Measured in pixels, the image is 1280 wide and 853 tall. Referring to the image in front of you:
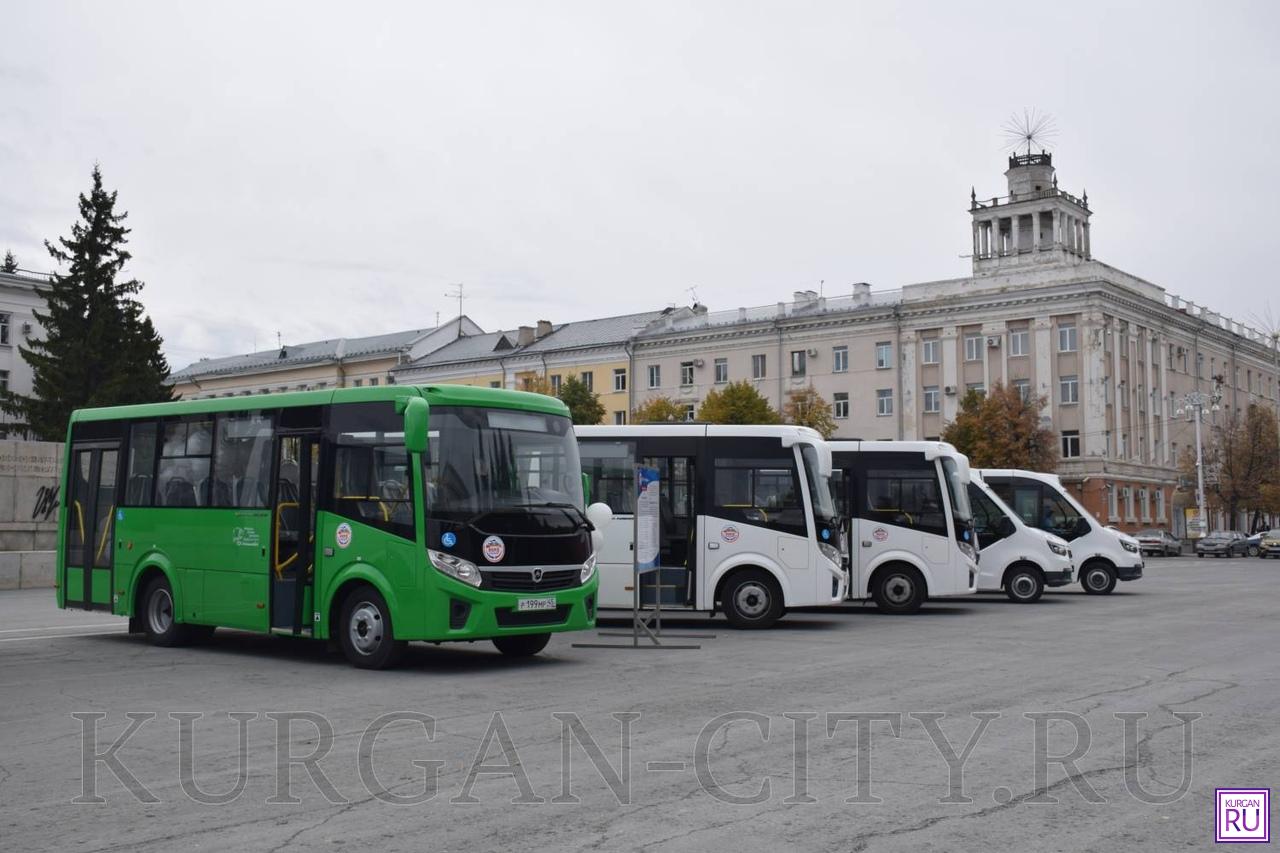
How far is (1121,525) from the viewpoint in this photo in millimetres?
66938

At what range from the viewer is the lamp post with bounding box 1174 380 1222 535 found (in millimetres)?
66569

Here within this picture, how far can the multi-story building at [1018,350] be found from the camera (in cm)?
6562

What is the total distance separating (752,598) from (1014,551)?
30.8ft

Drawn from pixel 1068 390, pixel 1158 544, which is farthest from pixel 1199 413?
pixel 1158 544

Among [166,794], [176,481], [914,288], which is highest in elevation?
[914,288]

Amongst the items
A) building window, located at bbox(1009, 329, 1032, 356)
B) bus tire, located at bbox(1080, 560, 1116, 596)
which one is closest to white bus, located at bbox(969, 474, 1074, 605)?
bus tire, located at bbox(1080, 560, 1116, 596)

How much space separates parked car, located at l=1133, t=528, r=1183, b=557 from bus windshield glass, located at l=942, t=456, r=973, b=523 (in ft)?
137

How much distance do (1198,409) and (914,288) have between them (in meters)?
16.4

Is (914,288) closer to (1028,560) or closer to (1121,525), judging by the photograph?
(1121,525)

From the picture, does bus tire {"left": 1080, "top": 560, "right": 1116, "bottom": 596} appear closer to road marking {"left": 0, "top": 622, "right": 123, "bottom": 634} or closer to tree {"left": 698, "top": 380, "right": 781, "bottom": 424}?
road marking {"left": 0, "top": 622, "right": 123, "bottom": 634}

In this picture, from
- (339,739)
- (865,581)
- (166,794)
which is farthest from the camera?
(865,581)

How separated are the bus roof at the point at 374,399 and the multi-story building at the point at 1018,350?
2221 inches

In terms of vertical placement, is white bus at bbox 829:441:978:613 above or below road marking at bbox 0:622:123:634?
above

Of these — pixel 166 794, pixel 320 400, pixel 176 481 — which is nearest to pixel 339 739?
pixel 166 794
